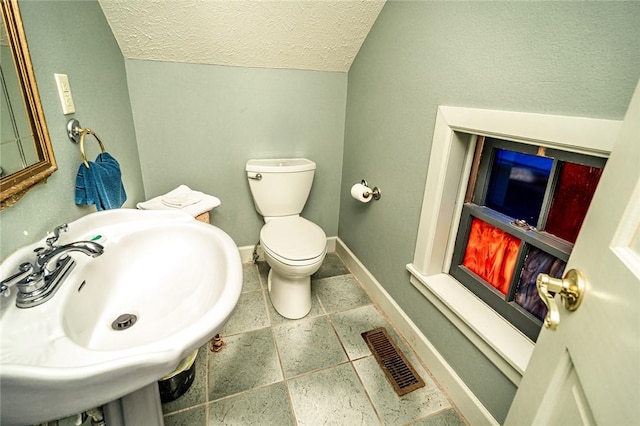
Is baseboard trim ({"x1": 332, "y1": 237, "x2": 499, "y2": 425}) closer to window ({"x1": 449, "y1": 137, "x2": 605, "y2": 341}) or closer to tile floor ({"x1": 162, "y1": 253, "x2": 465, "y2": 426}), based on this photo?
tile floor ({"x1": 162, "y1": 253, "x2": 465, "y2": 426})

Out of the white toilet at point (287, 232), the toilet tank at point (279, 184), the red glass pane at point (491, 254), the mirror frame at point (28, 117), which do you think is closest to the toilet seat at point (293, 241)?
the white toilet at point (287, 232)

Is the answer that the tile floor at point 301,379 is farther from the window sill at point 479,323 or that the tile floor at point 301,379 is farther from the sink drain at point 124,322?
the sink drain at point 124,322

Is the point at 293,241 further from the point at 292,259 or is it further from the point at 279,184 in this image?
the point at 279,184

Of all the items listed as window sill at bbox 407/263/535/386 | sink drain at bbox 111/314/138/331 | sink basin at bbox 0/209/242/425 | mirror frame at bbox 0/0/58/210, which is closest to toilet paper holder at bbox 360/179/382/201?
window sill at bbox 407/263/535/386

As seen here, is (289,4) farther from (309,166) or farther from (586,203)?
(586,203)

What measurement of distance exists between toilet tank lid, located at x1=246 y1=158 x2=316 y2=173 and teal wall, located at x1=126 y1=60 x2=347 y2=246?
0.06m

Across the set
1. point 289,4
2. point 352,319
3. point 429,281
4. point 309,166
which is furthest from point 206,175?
point 429,281

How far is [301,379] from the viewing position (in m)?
1.34

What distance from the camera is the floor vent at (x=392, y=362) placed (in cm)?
132

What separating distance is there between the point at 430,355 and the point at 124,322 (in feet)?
4.11

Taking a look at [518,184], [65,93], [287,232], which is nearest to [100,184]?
[65,93]

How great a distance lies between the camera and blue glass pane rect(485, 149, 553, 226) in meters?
1.05

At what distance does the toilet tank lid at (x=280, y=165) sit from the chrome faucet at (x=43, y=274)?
122 cm

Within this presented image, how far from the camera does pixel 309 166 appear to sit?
193cm
